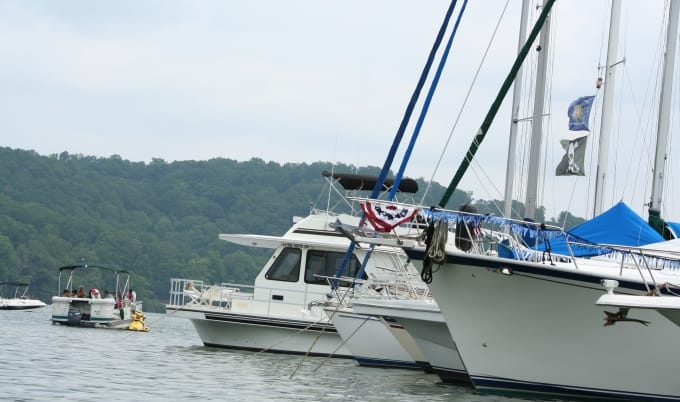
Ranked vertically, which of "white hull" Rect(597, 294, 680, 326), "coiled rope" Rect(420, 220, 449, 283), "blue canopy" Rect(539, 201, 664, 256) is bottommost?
"white hull" Rect(597, 294, 680, 326)

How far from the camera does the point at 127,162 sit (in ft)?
518

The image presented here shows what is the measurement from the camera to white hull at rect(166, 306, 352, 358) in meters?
29.5

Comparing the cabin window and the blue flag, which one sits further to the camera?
the cabin window

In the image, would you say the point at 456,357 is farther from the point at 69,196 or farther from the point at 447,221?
the point at 69,196

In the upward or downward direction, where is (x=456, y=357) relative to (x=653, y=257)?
downward

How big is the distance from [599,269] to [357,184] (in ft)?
47.3

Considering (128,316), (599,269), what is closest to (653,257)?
(599,269)

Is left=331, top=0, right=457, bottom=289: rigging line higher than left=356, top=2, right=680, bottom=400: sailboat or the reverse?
higher

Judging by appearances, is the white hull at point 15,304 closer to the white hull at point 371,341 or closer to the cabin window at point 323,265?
the cabin window at point 323,265

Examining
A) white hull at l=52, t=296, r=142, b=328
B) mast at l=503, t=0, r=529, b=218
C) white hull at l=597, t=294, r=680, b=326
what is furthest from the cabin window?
white hull at l=597, t=294, r=680, b=326

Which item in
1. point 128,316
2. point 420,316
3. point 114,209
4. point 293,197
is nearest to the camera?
point 420,316

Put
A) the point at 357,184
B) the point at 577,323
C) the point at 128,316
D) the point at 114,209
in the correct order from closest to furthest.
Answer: the point at 577,323 → the point at 357,184 → the point at 128,316 → the point at 114,209

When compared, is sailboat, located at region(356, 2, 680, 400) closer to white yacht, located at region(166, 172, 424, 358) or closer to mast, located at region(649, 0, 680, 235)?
mast, located at region(649, 0, 680, 235)

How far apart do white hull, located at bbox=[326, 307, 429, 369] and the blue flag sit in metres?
5.55
